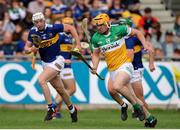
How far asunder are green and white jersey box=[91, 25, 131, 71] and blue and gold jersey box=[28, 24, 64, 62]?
1500 millimetres

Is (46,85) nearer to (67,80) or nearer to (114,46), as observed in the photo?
(114,46)

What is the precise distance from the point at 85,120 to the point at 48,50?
2.33 metres

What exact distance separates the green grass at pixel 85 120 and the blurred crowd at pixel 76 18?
7.77 feet

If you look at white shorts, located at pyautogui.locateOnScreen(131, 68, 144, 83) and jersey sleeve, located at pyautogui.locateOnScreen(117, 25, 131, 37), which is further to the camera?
white shorts, located at pyautogui.locateOnScreen(131, 68, 144, 83)

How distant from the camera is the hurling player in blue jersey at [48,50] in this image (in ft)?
66.2

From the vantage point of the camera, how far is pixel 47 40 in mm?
20422

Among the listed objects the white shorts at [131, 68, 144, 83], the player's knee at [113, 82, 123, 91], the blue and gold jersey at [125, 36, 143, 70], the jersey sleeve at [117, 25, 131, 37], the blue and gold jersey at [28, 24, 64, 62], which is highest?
the jersey sleeve at [117, 25, 131, 37]

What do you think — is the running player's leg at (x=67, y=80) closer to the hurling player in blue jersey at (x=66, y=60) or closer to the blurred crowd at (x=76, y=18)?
the hurling player in blue jersey at (x=66, y=60)

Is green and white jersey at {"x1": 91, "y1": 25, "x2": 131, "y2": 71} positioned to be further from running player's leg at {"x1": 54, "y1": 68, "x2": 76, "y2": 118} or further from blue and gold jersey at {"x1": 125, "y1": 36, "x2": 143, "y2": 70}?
running player's leg at {"x1": 54, "y1": 68, "x2": 76, "y2": 118}

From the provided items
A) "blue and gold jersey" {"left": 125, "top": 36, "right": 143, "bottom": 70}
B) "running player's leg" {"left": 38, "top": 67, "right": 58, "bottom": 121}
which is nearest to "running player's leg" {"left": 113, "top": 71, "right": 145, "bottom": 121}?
"running player's leg" {"left": 38, "top": 67, "right": 58, "bottom": 121}

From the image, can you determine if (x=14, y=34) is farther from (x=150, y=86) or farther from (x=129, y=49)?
(x=129, y=49)

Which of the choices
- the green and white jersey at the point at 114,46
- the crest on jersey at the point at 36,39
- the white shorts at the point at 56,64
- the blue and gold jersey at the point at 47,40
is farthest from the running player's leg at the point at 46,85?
the green and white jersey at the point at 114,46

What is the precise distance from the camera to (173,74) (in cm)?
2642

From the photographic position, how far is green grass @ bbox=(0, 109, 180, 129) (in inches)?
763
